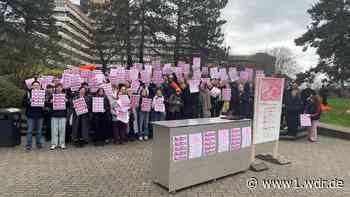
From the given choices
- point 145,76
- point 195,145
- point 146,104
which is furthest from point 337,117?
point 195,145

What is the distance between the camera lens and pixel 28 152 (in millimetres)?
7852

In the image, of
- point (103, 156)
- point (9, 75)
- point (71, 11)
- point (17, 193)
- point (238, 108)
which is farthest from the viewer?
point (71, 11)

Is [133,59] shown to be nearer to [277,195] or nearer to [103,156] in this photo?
[103,156]

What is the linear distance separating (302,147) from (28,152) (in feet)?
26.7

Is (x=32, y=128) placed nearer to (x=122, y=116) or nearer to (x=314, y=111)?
(x=122, y=116)

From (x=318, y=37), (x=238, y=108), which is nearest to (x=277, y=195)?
(x=238, y=108)

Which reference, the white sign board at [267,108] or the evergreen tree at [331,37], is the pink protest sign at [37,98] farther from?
the evergreen tree at [331,37]

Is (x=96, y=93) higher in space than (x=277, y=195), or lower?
higher

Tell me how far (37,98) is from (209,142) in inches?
195

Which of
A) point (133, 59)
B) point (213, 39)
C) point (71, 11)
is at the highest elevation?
point (71, 11)

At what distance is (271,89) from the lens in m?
7.13

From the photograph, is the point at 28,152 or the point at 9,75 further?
the point at 9,75

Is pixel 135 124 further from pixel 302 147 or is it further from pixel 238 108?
pixel 302 147

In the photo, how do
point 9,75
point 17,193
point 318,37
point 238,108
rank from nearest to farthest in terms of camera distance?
point 17,193
point 238,108
point 9,75
point 318,37
